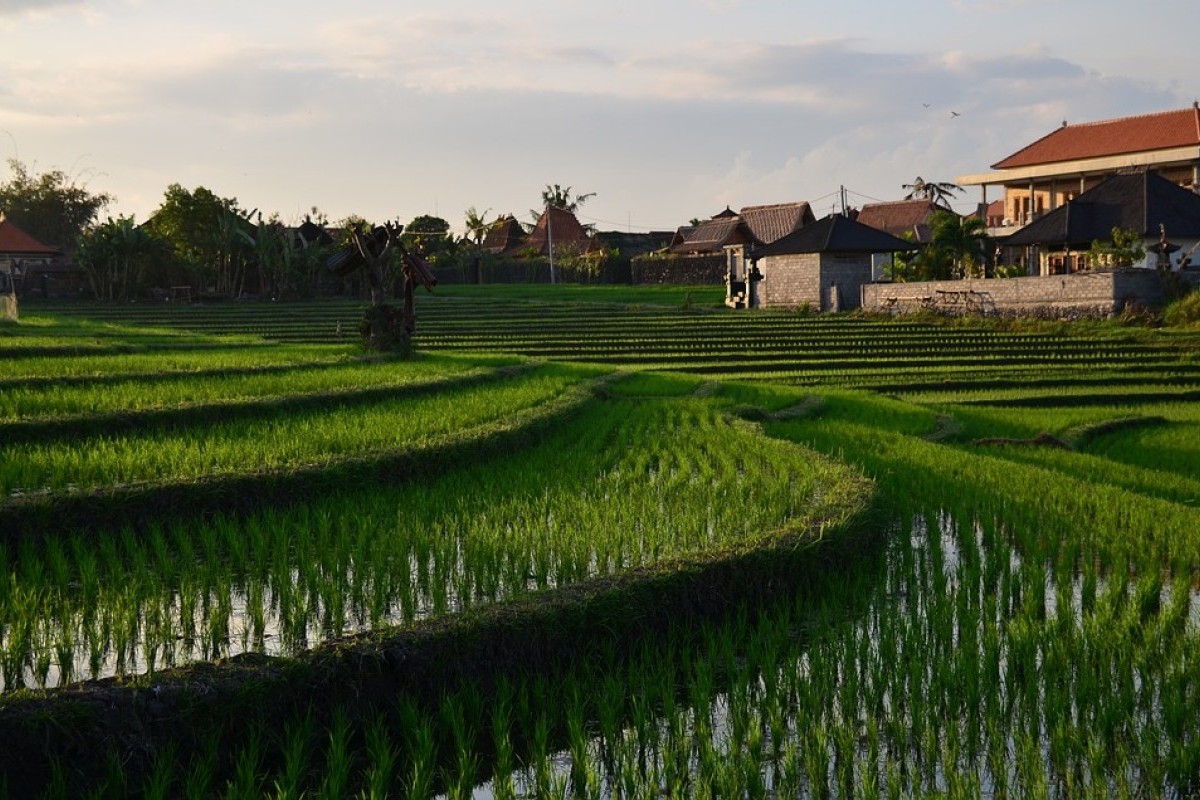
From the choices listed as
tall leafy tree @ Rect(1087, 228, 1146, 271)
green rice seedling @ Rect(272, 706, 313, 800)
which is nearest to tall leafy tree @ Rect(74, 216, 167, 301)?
tall leafy tree @ Rect(1087, 228, 1146, 271)

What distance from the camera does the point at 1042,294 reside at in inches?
1070

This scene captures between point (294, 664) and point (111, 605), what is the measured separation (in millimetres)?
1464

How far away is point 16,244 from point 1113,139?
3592cm

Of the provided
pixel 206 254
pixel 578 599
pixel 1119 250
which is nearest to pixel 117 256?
pixel 206 254

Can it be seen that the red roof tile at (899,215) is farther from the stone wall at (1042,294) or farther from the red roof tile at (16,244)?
the red roof tile at (16,244)

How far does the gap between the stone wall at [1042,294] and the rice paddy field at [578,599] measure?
13733 millimetres

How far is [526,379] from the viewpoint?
16438mm

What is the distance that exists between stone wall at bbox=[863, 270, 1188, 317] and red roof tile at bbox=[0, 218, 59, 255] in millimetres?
28034

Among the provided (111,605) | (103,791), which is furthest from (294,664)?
(111,605)

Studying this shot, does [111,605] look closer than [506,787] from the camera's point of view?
No

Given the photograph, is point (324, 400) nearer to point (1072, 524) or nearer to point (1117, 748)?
point (1072, 524)

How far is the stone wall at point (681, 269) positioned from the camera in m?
45.5

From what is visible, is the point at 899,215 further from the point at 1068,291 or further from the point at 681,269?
the point at 1068,291

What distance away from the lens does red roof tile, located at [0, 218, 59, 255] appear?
41.6 m
